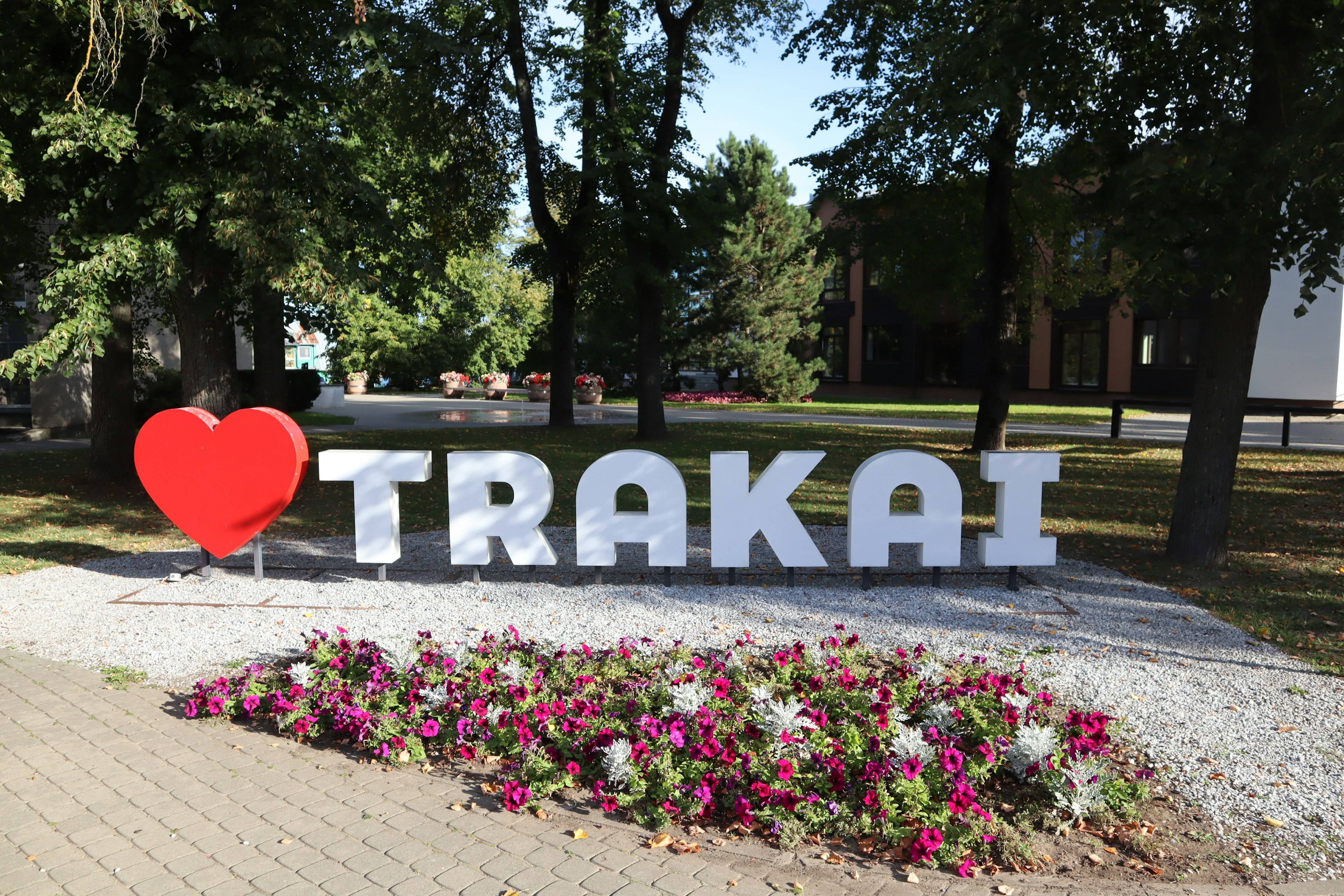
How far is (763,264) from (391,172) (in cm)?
2003

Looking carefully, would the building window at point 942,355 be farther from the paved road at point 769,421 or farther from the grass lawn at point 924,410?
the paved road at point 769,421

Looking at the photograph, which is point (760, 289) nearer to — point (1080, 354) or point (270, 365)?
point (1080, 354)

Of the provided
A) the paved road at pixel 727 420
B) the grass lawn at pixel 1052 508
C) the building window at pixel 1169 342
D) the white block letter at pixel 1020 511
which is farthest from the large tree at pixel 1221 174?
the building window at pixel 1169 342

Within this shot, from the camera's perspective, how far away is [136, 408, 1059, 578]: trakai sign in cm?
784

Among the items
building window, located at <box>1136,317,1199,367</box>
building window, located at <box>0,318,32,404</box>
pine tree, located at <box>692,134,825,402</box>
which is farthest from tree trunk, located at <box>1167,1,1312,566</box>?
pine tree, located at <box>692,134,825,402</box>

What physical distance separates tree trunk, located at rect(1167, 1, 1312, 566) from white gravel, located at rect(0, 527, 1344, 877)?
3.48 feet

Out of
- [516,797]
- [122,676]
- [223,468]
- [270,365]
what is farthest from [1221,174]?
[270,365]

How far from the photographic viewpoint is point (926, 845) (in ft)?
12.6

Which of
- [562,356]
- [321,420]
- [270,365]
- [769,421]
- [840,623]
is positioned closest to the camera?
[840,623]

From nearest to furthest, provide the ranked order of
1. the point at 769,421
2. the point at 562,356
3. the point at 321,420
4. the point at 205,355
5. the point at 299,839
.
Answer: the point at 299,839
the point at 205,355
the point at 562,356
the point at 321,420
the point at 769,421

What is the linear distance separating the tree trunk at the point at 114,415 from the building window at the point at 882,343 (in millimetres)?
31449

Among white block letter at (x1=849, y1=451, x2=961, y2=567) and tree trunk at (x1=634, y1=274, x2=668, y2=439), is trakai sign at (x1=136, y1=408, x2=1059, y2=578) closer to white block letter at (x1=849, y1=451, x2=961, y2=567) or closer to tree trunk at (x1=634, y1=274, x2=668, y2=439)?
white block letter at (x1=849, y1=451, x2=961, y2=567)

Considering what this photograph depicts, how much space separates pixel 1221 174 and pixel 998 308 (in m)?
9.63

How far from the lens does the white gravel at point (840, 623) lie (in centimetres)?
475
